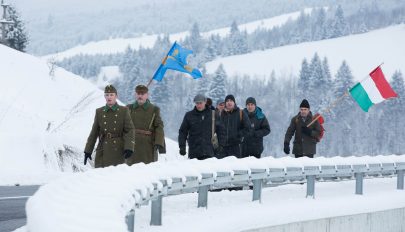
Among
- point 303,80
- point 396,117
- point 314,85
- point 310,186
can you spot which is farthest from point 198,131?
point 303,80

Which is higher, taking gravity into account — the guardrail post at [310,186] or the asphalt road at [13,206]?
the guardrail post at [310,186]

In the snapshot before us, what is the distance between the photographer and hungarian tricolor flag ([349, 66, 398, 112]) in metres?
18.0

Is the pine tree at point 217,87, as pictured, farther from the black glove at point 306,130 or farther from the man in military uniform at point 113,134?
the man in military uniform at point 113,134

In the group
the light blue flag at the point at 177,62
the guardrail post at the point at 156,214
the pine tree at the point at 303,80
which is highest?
the pine tree at the point at 303,80

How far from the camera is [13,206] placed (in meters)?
12.9

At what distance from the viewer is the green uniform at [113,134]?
11883 millimetres

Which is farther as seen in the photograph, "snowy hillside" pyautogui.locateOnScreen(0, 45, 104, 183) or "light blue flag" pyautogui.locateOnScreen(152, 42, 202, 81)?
"snowy hillside" pyautogui.locateOnScreen(0, 45, 104, 183)

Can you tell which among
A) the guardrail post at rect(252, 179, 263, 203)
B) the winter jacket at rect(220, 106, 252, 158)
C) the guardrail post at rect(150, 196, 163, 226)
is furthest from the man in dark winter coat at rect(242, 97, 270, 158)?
the guardrail post at rect(150, 196, 163, 226)

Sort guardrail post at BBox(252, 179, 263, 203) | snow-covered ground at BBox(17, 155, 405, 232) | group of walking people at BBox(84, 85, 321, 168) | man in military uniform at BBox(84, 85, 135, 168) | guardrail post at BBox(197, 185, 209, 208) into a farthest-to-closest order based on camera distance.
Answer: group of walking people at BBox(84, 85, 321, 168), man in military uniform at BBox(84, 85, 135, 168), guardrail post at BBox(252, 179, 263, 203), guardrail post at BBox(197, 185, 209, 208), snow-covered ground at BBox(17, 155, 405, 232)

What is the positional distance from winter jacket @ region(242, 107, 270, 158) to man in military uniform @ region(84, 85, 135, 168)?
12.5 feet

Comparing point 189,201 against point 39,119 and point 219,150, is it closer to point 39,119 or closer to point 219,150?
point 219,150

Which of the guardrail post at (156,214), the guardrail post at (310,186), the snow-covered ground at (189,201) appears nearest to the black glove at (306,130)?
the snow-covered ground at (189,201)

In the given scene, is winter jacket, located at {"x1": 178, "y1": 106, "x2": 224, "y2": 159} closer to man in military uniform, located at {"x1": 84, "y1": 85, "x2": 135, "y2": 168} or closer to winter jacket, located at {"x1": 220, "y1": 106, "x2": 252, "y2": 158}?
winter jacket, located at {"x1": 220, "y1": 106, "x2": 252, "y2": 158}

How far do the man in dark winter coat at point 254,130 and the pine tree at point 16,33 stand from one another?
52076 mm
